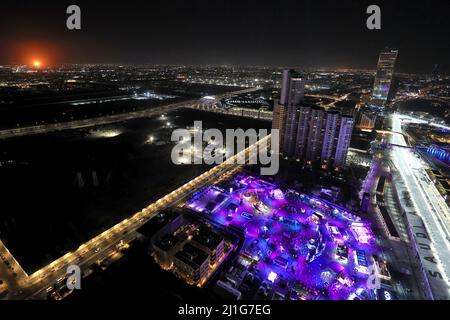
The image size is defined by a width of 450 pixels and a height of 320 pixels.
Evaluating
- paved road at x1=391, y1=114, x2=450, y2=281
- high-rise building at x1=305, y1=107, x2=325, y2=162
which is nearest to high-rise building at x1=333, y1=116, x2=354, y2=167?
high-rise building at x1=305, y1=107, x2=325, y2=162

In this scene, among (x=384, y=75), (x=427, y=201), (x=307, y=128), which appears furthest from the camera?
(x=384, y=75)

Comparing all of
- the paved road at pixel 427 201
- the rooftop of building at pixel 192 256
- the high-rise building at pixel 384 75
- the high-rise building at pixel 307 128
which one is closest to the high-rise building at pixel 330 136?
the high-rise building at pixel 307 128

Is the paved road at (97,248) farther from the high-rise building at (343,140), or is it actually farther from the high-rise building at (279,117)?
the high-rise building at (343,140)

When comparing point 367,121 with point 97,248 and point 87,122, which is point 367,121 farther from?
point 87,122

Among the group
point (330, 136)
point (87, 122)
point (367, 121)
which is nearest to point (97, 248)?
point (330, 136)

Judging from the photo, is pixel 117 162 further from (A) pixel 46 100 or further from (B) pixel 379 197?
(A) pixel 46 100

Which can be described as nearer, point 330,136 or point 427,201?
point 427,201

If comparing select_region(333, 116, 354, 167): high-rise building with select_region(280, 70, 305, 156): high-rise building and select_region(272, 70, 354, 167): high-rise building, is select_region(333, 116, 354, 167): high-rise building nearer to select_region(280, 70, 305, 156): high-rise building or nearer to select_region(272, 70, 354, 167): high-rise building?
select_region(272, 70, 354, 167): high-rise building

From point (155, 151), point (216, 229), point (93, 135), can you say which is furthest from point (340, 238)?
point (93, 135)
